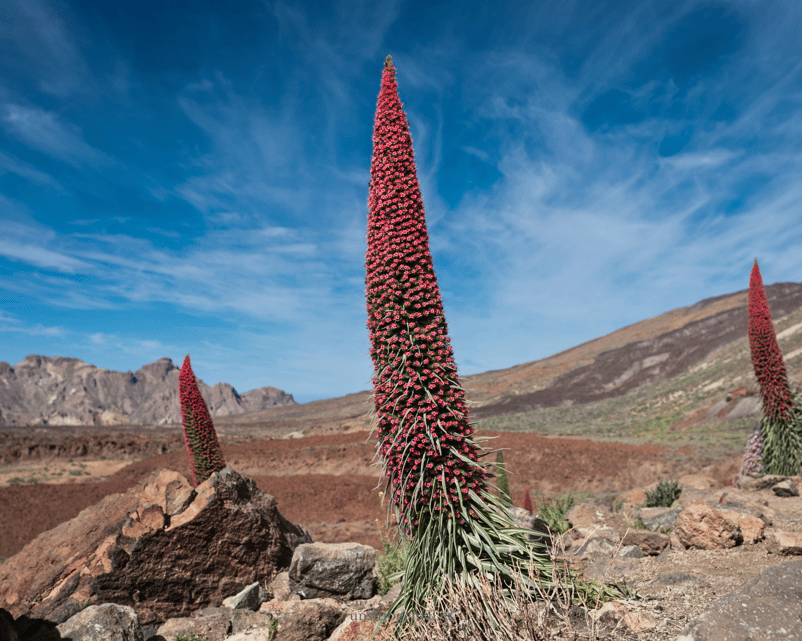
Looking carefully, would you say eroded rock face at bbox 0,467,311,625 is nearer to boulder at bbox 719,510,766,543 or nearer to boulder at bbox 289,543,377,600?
boulder at bbox 289,543,377,600

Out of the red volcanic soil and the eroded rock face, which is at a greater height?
the eroded rock face

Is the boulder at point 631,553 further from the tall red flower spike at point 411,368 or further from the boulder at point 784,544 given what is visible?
the tall red flower spike at point 411,368

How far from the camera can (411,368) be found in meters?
3.83

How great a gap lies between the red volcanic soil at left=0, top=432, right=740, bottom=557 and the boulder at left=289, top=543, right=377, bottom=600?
6.80 meters

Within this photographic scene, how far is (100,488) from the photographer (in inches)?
977

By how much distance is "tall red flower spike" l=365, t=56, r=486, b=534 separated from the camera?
3.77 metres

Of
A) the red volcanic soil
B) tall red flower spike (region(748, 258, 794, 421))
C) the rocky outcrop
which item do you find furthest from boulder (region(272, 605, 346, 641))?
tall red flower spike (region(748, 258, 794, 421))

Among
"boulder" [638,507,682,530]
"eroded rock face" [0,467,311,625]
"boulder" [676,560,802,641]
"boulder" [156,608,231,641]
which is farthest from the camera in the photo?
"boulder" [638,507,682,530]

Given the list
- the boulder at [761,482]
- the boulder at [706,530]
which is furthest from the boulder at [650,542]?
the boulder at [761,482]

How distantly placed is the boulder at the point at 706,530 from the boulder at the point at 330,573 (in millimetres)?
3796

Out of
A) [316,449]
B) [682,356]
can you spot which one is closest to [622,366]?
[682,356]

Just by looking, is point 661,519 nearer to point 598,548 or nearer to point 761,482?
point 598,548

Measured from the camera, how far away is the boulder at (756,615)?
2381mm

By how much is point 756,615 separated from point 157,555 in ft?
21.2
